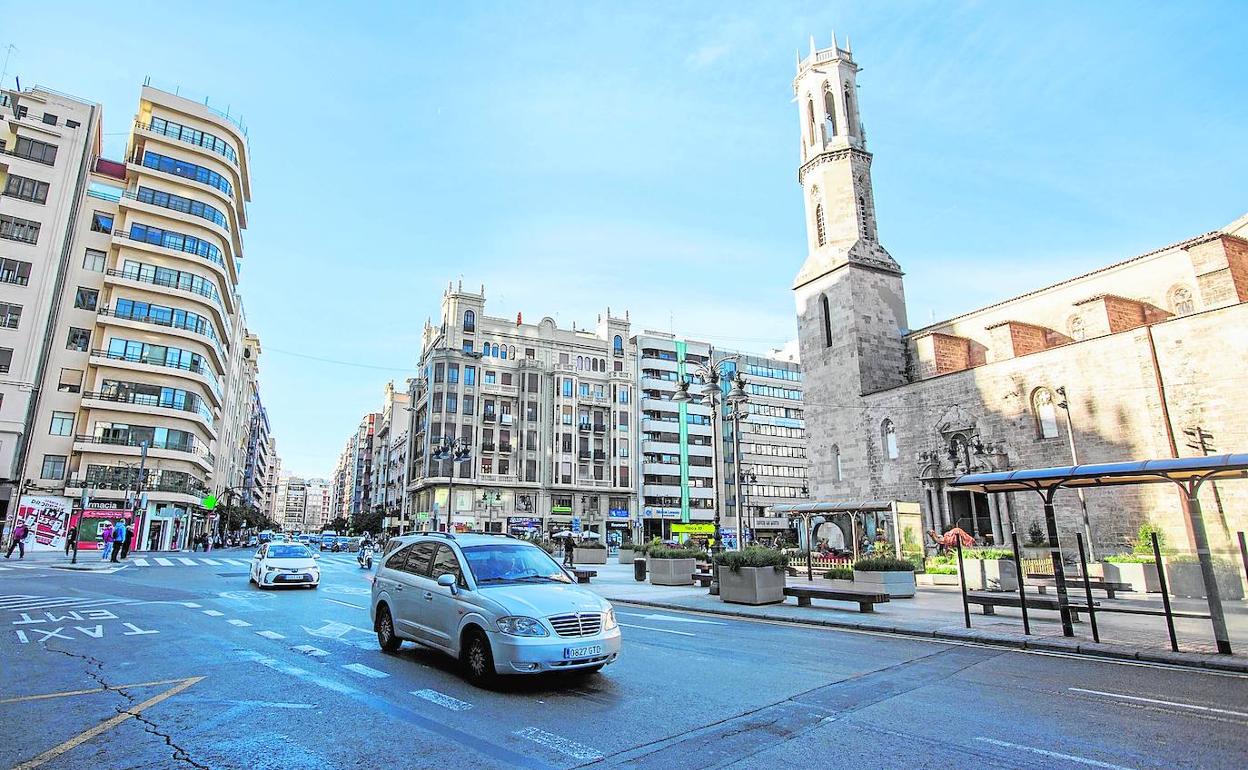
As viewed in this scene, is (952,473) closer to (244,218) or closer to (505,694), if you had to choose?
(505,694)

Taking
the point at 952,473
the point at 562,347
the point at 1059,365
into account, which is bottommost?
the point at 952,473

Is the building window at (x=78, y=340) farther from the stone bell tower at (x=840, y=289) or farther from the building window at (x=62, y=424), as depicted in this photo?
the stone bell tower at (x=840, y=289)

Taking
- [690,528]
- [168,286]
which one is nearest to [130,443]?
[168,286]

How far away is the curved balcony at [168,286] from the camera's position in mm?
46188

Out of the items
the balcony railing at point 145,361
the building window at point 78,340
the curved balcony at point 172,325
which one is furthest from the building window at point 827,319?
the building window at point 78,340

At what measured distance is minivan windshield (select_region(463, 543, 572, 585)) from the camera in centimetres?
766

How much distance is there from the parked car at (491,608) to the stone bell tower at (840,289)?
3293 cm

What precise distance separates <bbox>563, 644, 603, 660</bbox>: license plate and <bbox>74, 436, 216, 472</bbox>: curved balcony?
50796 mm

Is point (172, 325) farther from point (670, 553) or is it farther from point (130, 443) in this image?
point (670, 553)

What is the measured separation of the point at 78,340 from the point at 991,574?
56.8 meters

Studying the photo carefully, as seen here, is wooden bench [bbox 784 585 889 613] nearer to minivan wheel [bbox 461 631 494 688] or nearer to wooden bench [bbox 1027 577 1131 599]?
wooden bench [bbox 1027 577 1131 599]

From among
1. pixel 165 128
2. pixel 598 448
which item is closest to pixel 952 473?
pixel 598 448

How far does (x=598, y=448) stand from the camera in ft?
217

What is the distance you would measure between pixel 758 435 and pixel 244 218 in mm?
57212
